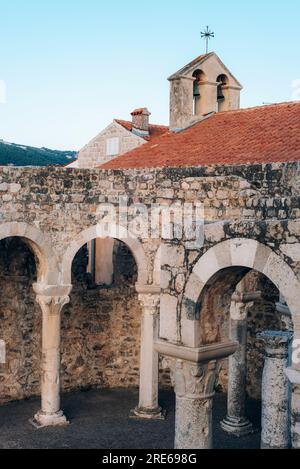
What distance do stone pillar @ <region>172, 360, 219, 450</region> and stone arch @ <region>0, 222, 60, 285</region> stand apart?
5616mm

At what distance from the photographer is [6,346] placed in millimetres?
14391

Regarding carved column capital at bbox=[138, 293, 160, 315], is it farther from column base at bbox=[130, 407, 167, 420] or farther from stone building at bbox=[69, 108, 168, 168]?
stone building at bbox=[69, 108, 168, 168]

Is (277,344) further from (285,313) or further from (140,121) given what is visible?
(140,121)

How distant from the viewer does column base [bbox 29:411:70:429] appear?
12.5 metres

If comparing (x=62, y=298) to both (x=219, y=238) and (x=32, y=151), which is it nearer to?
(x=219, y=238)

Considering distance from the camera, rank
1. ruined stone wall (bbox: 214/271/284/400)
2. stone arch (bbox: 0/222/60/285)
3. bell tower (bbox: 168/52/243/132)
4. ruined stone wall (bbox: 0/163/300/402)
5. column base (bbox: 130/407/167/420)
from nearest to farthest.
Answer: ruined stone wall (bbox: 0/163/300/402) < stone arch (bbox: 0/222/60/285) < column base (bbox: 130/407/167/420) < ruined stone wall (bbox: 214/271/284/400) < bell tower (bbox: 168/52/243/132)

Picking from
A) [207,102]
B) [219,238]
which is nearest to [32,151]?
[207,102]

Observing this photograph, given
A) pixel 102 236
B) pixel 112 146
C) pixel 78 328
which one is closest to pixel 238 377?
pixel 102 236

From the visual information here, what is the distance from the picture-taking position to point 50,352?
1246 centimetres

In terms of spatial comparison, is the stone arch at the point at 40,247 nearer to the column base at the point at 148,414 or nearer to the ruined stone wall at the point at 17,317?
the ruined stone wall at the point at 17,317

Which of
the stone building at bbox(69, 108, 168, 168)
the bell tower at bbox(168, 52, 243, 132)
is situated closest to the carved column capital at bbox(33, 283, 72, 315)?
the bell tower at bbox(168, 52, 243, 132)

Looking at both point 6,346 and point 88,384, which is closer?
point 6,346
